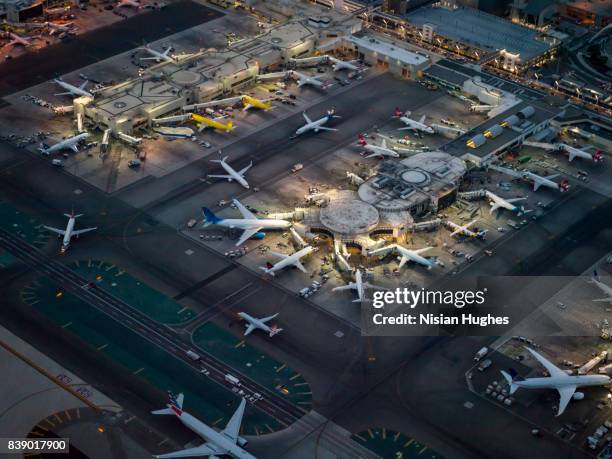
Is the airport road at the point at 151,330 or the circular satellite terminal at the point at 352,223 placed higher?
the circular satellite terminal at the point at 352,223

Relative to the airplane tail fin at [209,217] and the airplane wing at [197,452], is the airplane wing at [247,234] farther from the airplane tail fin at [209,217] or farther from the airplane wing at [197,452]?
the airplane wing at [197,452]

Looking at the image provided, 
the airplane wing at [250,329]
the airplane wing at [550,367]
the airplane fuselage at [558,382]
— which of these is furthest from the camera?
the airplane wing at [250,329]

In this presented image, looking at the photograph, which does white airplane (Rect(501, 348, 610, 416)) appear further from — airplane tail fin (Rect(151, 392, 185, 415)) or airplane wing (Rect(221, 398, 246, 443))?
airplane tail fin (Rect(151, 392, 185, 415))

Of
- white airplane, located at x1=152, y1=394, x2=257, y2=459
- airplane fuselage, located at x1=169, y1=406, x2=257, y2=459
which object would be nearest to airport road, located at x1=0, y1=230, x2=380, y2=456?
white airplane, located at x1=152, y1=394, x2=257, y2=459

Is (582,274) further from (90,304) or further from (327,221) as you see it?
(90,304)

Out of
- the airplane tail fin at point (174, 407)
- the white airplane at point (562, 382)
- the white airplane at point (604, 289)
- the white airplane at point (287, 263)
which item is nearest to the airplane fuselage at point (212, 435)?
the airplane tail fin at point (174, 407)

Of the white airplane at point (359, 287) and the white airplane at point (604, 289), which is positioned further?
the white airplane at point (604, 289)

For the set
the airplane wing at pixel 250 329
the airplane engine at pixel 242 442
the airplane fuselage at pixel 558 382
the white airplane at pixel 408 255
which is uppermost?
the airplane fuselage at pixel 558 382
